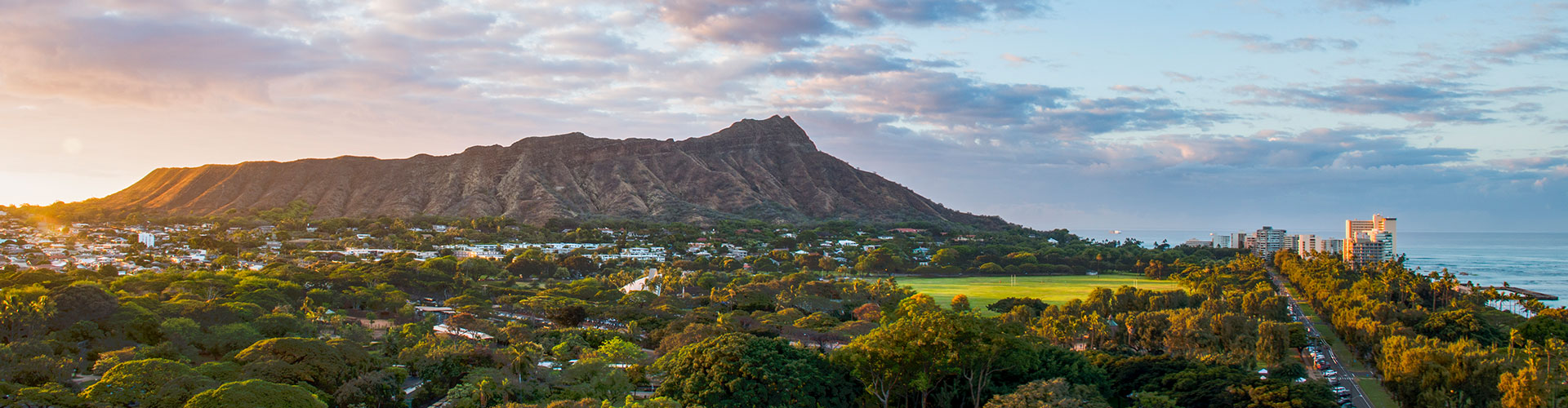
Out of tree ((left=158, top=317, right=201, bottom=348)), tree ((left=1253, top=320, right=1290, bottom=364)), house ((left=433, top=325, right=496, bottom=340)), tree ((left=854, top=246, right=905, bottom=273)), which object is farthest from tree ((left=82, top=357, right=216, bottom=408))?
tree ((left=854, top=246, right=905, bottom=273))

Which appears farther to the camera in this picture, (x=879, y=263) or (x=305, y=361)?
(x=879, y=263)

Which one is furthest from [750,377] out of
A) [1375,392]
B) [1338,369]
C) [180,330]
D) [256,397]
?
[1338,369]

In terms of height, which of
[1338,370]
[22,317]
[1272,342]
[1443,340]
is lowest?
[1338,370]

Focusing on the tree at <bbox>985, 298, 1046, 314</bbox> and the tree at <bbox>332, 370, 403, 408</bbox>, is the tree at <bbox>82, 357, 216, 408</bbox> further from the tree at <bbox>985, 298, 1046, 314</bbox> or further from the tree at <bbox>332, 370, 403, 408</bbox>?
the tree at <bbox>985, 298, 1046, 314</bbox>

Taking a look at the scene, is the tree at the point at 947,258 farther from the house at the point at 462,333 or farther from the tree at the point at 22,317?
the tree at the point at 22,317

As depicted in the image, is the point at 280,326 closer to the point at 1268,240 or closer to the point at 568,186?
the point at 568,186
